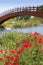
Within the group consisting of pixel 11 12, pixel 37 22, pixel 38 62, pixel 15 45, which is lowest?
pixel 37 22

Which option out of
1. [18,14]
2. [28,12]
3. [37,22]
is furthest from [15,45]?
[37,22]

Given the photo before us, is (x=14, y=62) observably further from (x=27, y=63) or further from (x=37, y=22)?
(x=37, y=22)

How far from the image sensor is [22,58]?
8938mm

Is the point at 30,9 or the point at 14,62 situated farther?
the point at 30,9

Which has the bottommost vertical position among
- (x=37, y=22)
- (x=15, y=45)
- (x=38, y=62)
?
(x=37, y=22)

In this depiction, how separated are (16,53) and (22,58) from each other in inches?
23.7

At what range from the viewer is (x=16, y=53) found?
9.50 m

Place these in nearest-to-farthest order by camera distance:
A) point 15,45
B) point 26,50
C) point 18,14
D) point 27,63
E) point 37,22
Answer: point 27,63 < point 26,50 < point 15,45 < point 18,14 < point 37,22

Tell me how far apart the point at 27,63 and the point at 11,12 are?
1455 inches

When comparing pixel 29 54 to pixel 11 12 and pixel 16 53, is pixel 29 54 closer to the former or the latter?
pixel 16 53

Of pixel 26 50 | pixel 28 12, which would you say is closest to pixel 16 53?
pixel 26 50

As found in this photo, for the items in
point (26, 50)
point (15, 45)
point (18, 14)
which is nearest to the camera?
point (26, 50)

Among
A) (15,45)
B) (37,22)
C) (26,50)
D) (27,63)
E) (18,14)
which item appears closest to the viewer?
(27,63)

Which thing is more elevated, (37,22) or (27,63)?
(27,63)
